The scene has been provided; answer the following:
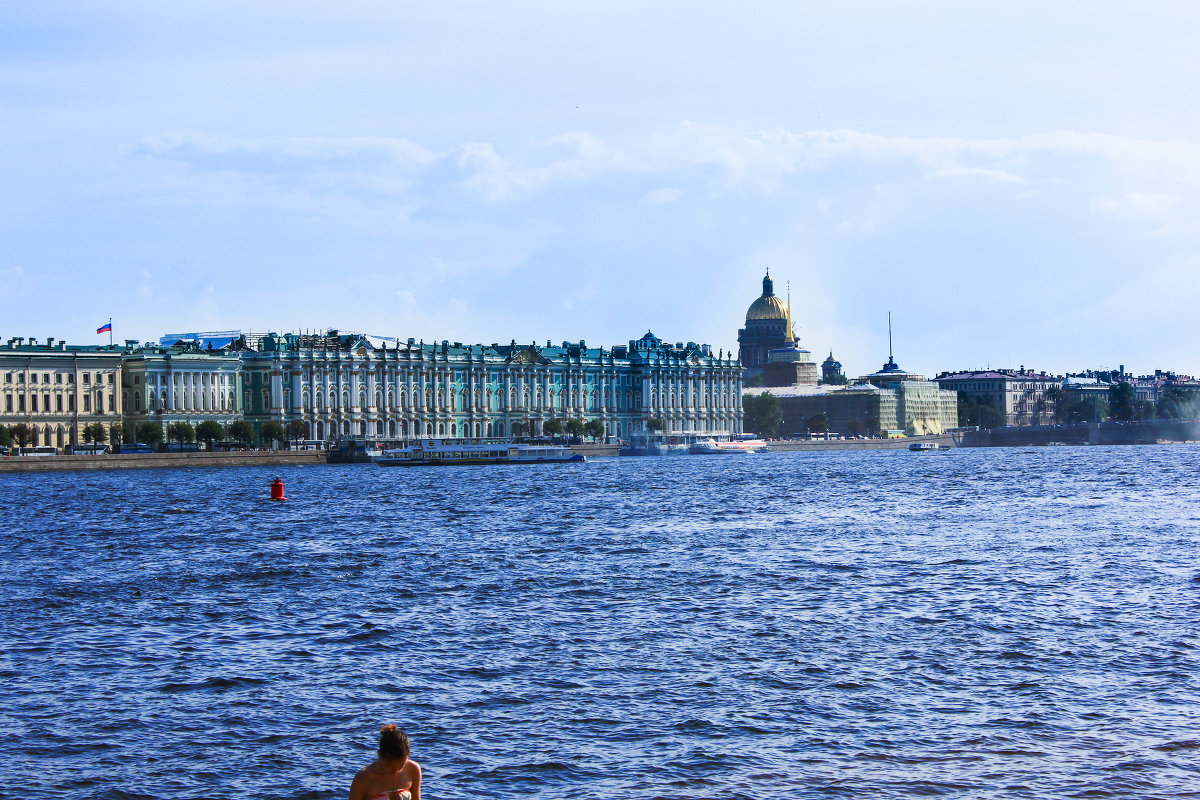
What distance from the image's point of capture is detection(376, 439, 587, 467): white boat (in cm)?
9862

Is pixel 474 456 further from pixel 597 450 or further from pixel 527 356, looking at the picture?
pixel 527 356

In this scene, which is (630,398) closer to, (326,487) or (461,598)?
(326,487)

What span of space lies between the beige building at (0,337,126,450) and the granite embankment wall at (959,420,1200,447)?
3457 inches

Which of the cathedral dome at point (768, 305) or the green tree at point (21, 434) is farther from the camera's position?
the cathedral dome at point (768, 305)

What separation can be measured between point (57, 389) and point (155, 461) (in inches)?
717

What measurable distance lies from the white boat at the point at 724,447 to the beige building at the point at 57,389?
4366 cm

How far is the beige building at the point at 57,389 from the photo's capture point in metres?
99.1

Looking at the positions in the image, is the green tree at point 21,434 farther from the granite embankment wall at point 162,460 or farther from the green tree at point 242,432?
the green tree at point 242,432

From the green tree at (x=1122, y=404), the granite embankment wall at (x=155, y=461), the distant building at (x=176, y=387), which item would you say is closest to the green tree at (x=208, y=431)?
the granite embankment wall at (x=155, y=461)

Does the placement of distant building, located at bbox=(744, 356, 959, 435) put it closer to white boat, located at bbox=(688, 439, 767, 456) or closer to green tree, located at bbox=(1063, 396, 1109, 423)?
green tree, located at bbox=(1063, 396, 1109, 423)

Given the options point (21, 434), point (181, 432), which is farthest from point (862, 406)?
point (21, 434)

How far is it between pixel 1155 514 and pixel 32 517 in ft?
98.1

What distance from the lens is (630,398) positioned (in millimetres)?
137625

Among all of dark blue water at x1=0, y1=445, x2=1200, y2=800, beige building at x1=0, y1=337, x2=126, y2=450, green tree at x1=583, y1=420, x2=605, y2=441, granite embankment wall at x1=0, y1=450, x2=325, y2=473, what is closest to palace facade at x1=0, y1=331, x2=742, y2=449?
beige building at x1=0, y1=337, x2=126, y2=450
